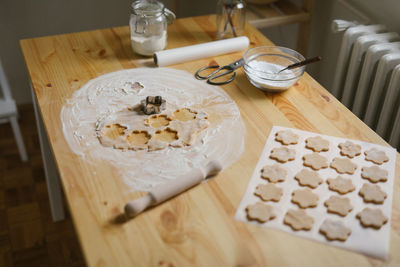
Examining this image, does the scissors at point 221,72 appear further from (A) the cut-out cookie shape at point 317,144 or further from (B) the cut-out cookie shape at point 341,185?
(B) the cut-out cookie shape at point 341,185

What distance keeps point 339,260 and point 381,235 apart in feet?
0.35

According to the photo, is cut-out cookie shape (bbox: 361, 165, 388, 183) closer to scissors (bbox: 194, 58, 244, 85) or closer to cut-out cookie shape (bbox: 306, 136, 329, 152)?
cut-out cookie shape (bbox: 306, 136, 329, 152)

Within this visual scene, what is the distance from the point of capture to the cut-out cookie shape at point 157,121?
1077 millimetres

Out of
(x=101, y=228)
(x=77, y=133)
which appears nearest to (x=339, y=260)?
(x=101, y=228)

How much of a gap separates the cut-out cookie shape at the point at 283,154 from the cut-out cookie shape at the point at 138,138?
0.30 meters

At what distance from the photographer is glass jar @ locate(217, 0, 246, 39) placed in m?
1.41

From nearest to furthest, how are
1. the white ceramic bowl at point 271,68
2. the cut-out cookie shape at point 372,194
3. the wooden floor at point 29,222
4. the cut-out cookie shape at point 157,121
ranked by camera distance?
the cut-out cookie shape at point 372,194 < the cut-out cookie shape at point 157,121 < the white ceramic bowl at point 271,68 < the wooden floor at point 29,222

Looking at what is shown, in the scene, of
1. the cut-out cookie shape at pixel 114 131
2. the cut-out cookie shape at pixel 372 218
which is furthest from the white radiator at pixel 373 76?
the cut-out cookie shape at pixel 114 131

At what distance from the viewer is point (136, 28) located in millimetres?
1304

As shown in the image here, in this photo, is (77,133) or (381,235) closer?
(381,235)

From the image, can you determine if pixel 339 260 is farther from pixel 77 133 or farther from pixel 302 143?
pixel 77 133

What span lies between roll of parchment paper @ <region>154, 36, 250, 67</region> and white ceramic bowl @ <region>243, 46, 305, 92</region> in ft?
0.29

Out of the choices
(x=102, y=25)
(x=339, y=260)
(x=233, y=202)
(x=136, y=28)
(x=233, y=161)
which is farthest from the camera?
(x=102, y=25)

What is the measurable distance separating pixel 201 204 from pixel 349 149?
1.26 feet
